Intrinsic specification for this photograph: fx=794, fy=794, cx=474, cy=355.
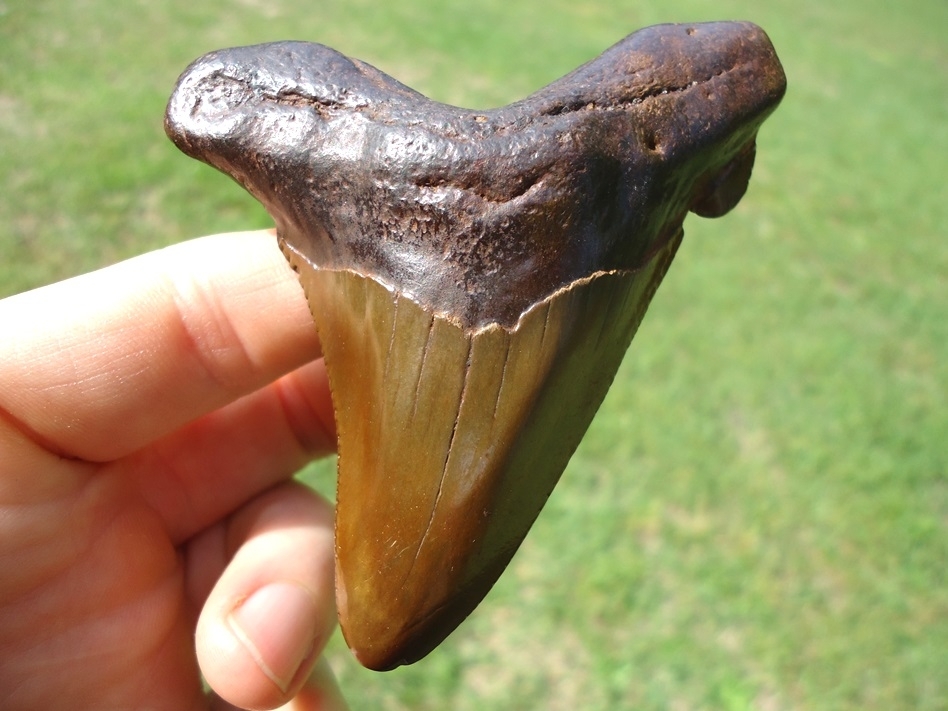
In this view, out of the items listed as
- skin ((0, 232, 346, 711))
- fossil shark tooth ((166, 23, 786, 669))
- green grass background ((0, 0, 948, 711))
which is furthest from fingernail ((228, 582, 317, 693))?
green grass background ((0, 0, 948, 711))

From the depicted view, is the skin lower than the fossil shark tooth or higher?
lower

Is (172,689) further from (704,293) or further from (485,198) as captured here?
(704,293)

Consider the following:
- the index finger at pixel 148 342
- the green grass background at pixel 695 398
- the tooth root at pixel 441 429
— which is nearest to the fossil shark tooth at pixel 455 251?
the tooth root at pixel 441 429

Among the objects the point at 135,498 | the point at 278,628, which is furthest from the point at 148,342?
the point at 278,628

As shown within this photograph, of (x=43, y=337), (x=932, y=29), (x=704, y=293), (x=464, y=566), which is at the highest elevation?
(x=43, y=337)

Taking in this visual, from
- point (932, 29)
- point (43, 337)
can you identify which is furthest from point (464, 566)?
point (932, 29)

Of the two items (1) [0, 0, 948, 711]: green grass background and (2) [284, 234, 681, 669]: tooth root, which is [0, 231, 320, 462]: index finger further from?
(1) [0, 0, 948, 711]: green grass background

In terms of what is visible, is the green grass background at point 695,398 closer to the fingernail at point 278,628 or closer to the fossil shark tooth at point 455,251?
the fingernail at point 278,628
